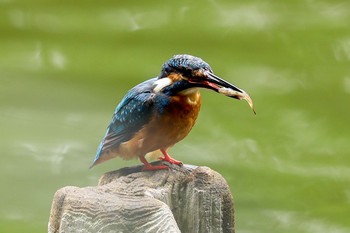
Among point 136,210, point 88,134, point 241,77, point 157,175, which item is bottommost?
point 136,210

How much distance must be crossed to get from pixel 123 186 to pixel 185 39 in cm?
107

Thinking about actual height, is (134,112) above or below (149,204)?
above

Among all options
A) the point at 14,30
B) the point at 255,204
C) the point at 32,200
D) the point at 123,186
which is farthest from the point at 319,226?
the point at 123,186

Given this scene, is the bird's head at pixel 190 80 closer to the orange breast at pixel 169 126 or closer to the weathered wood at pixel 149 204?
the orange breast at pixel 169 126

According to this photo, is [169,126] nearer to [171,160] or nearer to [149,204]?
[171,160]

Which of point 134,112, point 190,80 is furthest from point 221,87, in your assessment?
point 134,112

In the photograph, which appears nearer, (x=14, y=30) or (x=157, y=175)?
(x=157, y=175)

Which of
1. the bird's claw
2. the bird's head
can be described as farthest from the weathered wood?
the bird's head

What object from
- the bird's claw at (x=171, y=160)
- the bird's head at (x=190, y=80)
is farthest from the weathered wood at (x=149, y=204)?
the bird's head at (x=190, y=80)

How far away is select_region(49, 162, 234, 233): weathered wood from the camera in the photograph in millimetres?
1205

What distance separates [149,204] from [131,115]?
0.76ft

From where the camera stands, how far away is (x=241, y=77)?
2.31m

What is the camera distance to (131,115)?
4.65 ft

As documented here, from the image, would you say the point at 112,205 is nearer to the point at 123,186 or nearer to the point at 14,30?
the point at 123,186
